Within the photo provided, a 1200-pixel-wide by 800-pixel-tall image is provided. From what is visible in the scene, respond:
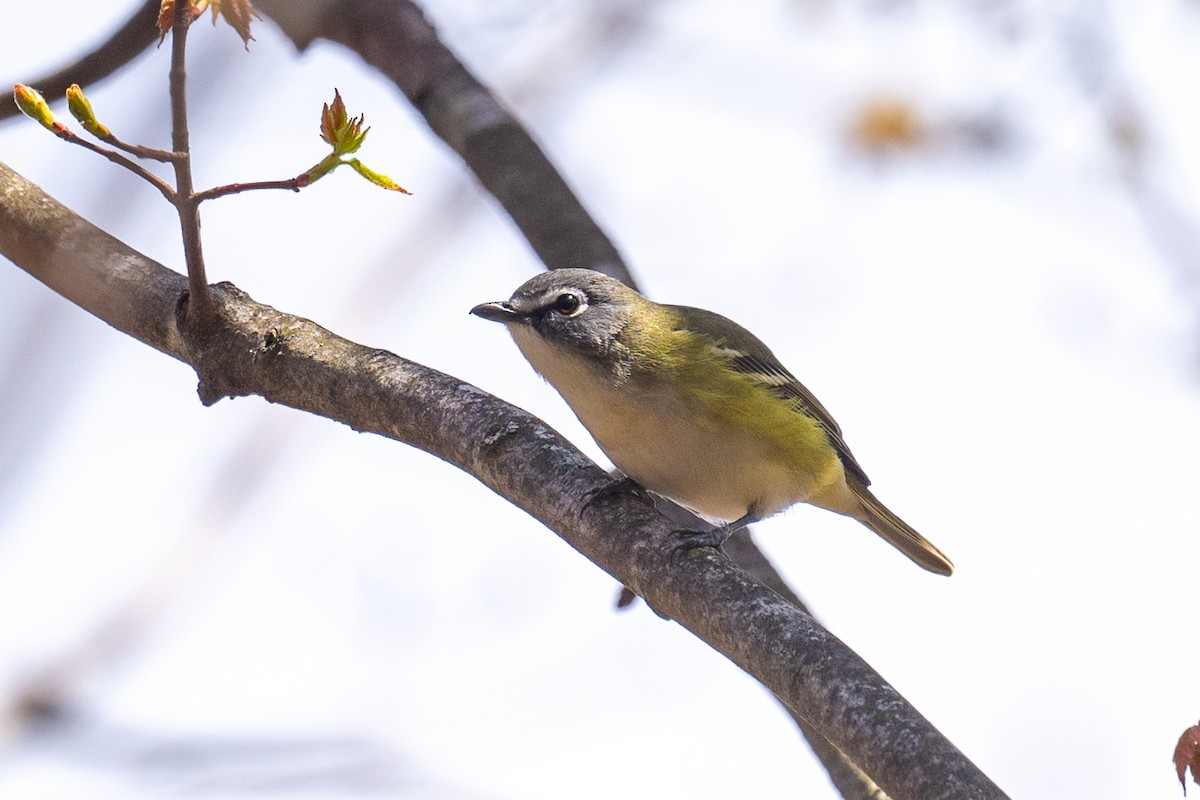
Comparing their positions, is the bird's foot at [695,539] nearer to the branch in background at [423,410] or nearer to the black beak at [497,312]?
the branch in background at [423,410]

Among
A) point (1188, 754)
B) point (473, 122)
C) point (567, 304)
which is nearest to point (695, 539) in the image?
point (1188, 754)

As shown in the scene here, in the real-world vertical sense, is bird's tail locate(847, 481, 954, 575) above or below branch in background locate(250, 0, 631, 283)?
below

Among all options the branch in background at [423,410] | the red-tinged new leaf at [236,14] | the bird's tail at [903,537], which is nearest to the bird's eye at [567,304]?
the branch in background at [423,410]

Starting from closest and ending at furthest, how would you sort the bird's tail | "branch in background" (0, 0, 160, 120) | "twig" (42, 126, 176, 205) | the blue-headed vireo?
"twig" (42, 126, 176, 205)
"branch in background" (0, 0, 160, 120)
the blue-headed vireo
the bird's tail

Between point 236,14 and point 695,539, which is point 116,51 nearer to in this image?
point 236,14

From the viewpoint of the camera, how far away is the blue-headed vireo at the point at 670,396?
4.47 m

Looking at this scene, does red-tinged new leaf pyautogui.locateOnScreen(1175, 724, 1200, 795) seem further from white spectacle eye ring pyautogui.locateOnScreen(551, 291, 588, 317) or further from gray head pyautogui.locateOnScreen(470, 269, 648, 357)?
white spectacle eye ring pyautogui.locateOnScreen(551, 291, 588, 317)

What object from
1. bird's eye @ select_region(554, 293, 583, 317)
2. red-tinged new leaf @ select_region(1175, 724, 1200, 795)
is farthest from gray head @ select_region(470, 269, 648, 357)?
red-tinged new leaf @ select_region(1175, 724, 1200, 795)

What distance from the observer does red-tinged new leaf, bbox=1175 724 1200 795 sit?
2740 millimetres

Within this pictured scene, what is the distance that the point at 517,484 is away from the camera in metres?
3.27

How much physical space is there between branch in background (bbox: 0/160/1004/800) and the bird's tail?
2965mm

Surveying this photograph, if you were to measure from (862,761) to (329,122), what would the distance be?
1827 millimetres

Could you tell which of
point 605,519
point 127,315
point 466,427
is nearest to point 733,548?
point 605,519

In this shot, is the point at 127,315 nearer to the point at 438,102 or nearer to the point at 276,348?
the point at 276,348
